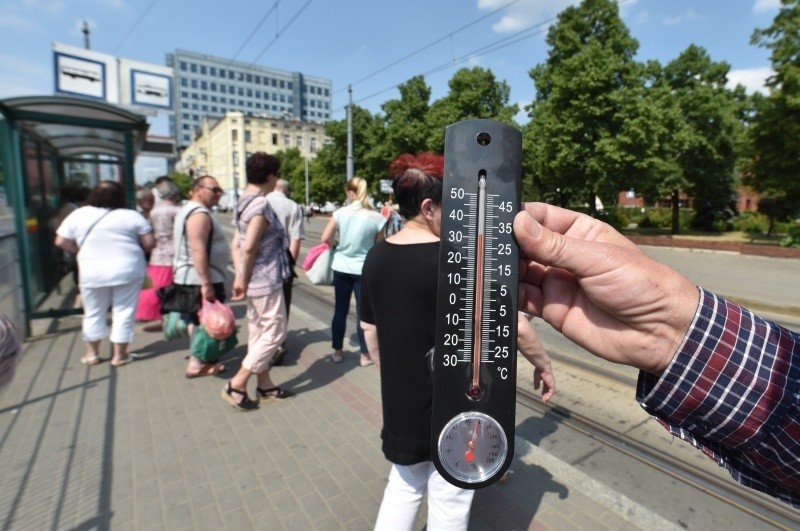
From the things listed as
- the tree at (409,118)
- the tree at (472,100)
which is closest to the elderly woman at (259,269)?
the tree at (472,100)

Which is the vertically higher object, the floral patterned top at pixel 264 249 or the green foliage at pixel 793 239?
the floral patterned top at pixel 264 249

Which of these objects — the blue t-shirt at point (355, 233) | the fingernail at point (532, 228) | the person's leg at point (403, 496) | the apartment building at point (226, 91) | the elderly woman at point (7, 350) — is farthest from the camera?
the apartment building at point (226, 91)

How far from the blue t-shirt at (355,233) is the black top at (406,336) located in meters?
2.72

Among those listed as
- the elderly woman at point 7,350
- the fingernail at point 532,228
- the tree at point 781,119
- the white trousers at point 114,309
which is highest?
the tree at point 781,119

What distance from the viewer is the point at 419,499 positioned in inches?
83.8

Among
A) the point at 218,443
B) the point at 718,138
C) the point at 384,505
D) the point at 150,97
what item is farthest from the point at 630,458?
the point at 718,138

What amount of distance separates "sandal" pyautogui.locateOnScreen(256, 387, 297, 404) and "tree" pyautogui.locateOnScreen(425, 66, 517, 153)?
27.9m

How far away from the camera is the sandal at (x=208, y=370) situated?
16.0ft

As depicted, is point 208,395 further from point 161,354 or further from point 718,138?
point 718,138

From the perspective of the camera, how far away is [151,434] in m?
3.71

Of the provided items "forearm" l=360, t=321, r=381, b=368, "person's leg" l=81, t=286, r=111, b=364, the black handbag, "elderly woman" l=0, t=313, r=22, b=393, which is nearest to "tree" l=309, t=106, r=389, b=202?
"person's leg" l=81, t=286, r=111, b=364

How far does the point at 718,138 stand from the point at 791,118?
8746mm

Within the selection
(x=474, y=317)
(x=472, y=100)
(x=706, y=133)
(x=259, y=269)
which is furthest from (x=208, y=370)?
(x=706, y=133)

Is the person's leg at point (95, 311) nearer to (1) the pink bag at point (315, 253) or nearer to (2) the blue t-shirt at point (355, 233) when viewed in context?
(1) the pink bag at point (315, 253)
